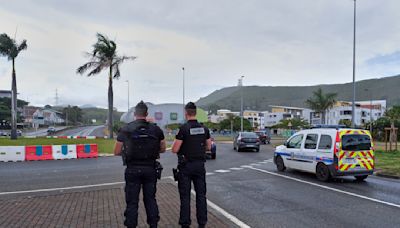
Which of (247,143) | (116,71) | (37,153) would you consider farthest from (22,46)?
(247,143)

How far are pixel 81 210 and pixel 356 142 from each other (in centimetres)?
816

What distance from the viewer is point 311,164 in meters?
11.0

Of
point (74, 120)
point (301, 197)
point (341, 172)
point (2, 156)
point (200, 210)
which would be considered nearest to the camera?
point (200, 210)

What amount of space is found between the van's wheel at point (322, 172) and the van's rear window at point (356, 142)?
0.85 meters

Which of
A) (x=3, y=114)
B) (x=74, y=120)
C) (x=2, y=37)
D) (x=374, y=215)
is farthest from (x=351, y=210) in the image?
(x=74, y=120)

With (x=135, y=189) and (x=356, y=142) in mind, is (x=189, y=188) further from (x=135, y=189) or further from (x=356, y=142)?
(x=356, y=142)

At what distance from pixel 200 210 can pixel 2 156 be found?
16.2 m

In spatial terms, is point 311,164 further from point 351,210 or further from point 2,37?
point 2,37

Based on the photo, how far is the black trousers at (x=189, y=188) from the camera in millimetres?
5004

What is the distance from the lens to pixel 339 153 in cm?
995

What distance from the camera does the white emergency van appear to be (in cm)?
996

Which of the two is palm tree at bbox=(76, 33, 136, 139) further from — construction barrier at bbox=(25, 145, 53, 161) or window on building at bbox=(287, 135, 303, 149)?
window on building at bbox=(287, 135, 303, 149)

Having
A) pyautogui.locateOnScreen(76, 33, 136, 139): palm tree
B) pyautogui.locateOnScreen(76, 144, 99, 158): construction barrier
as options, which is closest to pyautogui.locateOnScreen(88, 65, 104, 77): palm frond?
pyautogui.locateOnScreen(76, 33, 136, 139): palm tree

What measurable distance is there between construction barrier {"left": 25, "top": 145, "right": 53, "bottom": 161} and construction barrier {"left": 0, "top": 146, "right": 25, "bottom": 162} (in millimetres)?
292
